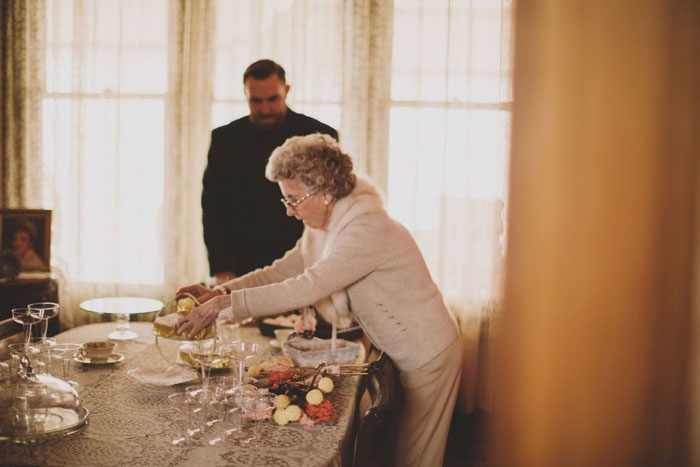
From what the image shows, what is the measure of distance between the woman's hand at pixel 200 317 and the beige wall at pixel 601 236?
128cm

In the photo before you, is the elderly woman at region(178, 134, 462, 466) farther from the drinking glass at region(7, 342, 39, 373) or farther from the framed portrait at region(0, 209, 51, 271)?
the framed portrait at region(0, 209, 51, 271)

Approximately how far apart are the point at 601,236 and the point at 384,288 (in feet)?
4.66

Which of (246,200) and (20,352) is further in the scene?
(246,200)

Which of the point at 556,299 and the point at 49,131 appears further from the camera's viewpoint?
the point at 49,131

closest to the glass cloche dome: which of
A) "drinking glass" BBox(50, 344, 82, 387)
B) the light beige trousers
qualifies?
"drinking glass" BBox(50, 344, 82, 387)

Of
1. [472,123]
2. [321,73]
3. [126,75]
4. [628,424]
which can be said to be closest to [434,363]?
[628,424]

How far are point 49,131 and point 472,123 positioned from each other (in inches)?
102

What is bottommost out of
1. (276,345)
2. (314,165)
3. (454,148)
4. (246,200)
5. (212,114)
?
(276,345)

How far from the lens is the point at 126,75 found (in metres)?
3.81

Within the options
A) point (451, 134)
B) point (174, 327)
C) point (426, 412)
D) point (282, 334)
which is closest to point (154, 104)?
point (451, 134)

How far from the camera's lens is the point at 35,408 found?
133 centimetres

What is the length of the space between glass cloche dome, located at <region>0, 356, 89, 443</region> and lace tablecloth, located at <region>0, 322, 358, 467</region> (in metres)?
0.02

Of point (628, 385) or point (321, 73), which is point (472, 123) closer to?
point (321, 73)

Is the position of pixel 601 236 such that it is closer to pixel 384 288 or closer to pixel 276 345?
pixel 384 288
